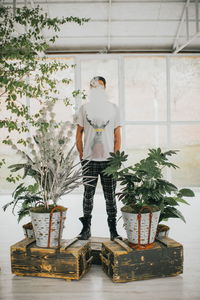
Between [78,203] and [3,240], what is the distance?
7.39ft

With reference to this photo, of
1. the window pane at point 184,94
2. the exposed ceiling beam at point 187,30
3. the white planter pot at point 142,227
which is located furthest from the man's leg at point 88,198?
the window pane at point 184,94

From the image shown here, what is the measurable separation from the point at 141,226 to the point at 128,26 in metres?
4.46

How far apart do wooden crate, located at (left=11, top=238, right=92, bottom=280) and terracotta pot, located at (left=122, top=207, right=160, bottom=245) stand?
397mm

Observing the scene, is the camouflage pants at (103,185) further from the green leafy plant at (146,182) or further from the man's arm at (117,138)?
the green leafy plant at (146,182)

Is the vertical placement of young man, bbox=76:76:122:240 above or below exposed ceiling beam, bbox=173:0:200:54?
below

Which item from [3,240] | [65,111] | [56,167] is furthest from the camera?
[65,111]

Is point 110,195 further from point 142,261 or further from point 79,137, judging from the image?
point 142,261

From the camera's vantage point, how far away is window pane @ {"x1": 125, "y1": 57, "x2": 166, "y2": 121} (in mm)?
14312

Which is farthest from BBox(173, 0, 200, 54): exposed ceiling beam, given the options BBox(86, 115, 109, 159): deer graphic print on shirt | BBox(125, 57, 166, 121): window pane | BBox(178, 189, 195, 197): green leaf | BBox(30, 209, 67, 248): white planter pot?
BBox(125, 57, 166, 121): window pane

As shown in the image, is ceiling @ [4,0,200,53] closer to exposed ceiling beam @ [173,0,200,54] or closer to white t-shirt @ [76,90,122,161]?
exposed ceiling beam @ [173,0,200,54]

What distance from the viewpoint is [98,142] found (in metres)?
2.90

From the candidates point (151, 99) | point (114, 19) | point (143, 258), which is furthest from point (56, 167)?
point (151, 99)

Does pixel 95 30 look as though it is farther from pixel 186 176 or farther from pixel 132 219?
pixel 186 176

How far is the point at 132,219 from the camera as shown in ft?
7.79
